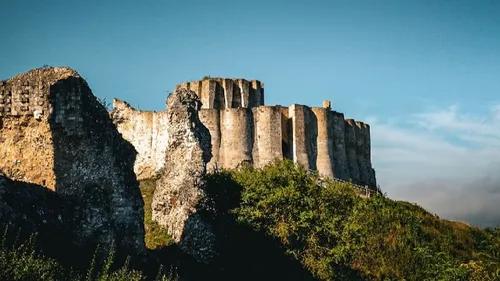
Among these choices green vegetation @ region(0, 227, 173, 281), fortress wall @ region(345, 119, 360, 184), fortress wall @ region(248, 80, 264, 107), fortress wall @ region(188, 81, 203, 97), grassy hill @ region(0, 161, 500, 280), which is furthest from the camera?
fortress wall @ region(248, 80, 264, 107)

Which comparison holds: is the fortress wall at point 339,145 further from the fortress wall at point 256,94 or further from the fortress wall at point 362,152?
the fortress wall at point 256,94

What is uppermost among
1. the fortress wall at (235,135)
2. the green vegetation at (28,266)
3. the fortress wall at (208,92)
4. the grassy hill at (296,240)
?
the fortress wall at (208,92)

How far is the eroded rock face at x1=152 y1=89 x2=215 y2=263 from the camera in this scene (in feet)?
79.4

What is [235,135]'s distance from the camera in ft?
194

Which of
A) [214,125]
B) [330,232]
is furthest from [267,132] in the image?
[330,232]

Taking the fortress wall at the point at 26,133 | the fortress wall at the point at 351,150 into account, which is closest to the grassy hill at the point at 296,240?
the fortress wall at the point at 26,133

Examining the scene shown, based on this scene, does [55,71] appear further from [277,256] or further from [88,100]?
[277,256]

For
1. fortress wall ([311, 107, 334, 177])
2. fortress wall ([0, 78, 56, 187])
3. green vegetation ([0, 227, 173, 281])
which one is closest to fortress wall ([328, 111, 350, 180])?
fortress wall ([311, 107, 334, 177])

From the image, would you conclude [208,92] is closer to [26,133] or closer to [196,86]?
[196,86]

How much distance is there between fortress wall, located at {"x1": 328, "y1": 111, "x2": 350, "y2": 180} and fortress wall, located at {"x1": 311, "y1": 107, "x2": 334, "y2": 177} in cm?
141

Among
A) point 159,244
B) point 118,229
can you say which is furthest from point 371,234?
point 118,229

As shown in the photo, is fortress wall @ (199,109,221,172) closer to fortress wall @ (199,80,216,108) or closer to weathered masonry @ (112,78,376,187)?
weathered masonry @ (112,78,376,187)

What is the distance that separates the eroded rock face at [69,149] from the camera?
1653cm

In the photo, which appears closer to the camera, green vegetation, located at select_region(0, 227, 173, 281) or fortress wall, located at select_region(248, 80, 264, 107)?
green vegetation, located at select_region(0, 227, 173, 281)
